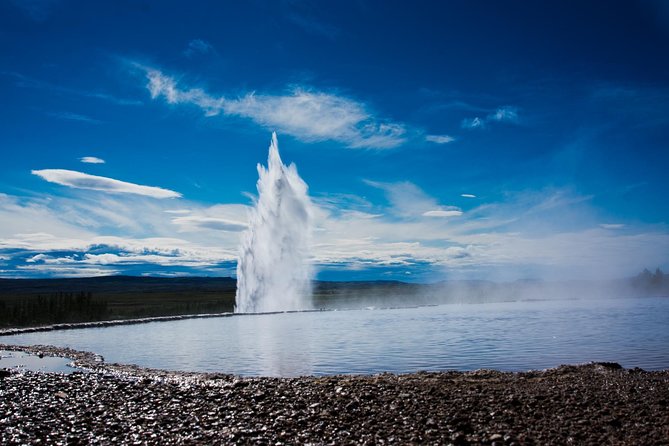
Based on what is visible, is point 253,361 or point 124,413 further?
point 253,361

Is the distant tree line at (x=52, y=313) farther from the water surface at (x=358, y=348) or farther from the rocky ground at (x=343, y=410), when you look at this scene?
the rocky ground at (x=343, y=410)

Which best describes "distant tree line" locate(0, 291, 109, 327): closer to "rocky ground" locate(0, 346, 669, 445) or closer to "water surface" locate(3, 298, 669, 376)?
"water surface" locate(3, 298, 669, 376)

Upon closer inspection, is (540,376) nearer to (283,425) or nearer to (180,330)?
(283,425)

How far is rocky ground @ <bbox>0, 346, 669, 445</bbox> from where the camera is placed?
13.7 meters

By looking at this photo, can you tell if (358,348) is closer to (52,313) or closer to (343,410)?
(343,410)

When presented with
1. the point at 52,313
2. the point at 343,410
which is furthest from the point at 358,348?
the point at 52,313

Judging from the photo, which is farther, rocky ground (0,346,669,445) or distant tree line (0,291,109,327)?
distant tree line (0,291,109,327)

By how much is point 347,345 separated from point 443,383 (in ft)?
68.7

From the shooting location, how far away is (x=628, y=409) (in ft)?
51.5

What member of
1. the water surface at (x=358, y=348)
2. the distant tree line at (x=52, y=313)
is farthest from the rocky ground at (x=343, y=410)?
the distant tree line at (x=52, y=313)

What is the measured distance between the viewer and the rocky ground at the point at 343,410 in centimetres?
1370

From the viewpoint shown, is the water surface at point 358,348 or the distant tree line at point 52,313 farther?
the distant tree line at point 52,313

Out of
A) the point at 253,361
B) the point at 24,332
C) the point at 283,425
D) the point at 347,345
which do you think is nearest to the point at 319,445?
the point at 283,425

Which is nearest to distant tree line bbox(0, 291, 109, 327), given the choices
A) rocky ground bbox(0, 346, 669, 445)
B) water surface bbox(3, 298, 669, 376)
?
water surface bbox(3, 298, 669, 376)
